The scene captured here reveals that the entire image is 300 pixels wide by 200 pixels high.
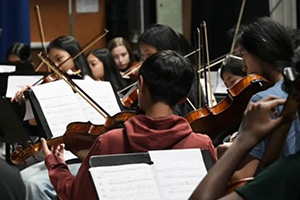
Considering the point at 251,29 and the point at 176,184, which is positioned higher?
the point at 251,29

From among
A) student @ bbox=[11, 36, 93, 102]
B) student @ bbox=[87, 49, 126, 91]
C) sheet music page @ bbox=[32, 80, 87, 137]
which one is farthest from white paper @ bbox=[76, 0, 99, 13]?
sheet music page @ bbox=[32, 80, 87, 137]

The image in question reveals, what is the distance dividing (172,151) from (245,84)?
32.5 inches

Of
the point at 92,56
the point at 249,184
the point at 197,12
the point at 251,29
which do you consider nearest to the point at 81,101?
the point at 251,29

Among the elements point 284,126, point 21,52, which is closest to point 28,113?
point 21,52

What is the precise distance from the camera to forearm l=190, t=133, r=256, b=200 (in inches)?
76.7

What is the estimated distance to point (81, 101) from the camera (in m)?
3.50

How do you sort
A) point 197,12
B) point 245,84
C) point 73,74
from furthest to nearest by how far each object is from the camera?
point 197,12, point 73,74, point 245,84

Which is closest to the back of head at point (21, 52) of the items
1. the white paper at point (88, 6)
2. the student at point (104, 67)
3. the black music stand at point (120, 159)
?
the student at point (104, 67)

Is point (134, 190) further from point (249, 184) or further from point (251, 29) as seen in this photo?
point (251, 29)

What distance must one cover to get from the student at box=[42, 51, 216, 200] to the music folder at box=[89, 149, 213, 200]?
3.3 inches

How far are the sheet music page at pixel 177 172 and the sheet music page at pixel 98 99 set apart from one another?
3.49 ft

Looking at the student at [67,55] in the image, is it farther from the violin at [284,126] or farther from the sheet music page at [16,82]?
the violin at [284,126]

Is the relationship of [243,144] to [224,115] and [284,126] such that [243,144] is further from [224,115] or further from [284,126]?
[224,115]

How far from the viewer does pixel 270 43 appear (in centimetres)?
270
